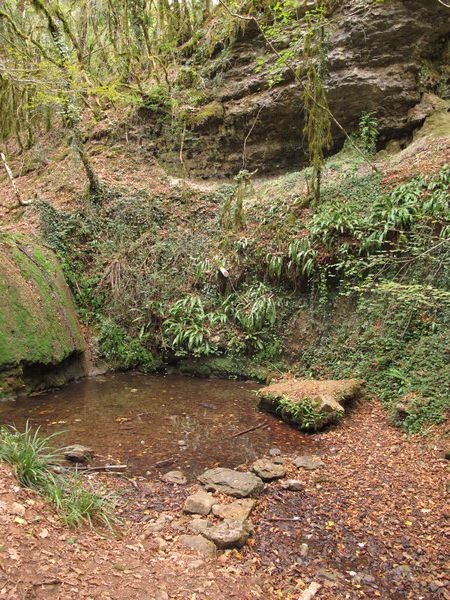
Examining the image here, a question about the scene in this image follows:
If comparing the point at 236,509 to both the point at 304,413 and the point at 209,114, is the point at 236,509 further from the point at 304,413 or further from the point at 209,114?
the point at 209,114

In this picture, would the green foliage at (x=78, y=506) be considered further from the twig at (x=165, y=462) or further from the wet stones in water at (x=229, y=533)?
the twig at (x=165, y=462)

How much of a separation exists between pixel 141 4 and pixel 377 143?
8945 millimetres

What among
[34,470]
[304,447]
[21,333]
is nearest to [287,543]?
[304,447]

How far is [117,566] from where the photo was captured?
111 inches

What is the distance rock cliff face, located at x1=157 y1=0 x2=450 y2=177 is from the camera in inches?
401

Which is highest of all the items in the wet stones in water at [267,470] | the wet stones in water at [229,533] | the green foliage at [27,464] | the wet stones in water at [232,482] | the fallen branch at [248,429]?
the green foliage at [27,464]

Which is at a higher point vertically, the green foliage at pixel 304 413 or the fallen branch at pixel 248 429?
the green foliage at pixel 304 413

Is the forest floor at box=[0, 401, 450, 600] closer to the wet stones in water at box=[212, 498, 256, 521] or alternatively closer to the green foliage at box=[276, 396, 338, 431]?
the wet stones in water at box=[212, 498, 256, 521]

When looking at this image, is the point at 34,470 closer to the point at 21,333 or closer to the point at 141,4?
the point at 21,333

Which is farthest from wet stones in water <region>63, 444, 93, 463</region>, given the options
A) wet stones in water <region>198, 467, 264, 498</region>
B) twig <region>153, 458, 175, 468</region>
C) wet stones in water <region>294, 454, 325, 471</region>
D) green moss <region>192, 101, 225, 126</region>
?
green moss <region>192, 101, 225, 126</region>

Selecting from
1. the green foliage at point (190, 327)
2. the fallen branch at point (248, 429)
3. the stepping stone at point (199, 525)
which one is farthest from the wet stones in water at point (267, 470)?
the green foliage at point (190, 327)

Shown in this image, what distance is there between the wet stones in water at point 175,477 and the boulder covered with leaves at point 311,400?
2.03 m

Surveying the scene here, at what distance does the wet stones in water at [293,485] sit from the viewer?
4305mm

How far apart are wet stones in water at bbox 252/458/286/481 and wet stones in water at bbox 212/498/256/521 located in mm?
571
